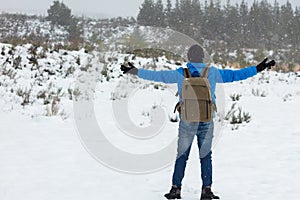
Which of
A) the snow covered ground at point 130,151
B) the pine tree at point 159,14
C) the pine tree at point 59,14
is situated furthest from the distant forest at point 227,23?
the snow covered ground at point 130,151

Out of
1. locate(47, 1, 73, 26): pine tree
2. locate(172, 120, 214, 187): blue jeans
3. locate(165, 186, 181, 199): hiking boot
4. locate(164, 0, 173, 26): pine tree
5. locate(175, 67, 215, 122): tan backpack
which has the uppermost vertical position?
locate(164, 0, 173, 26): pine tree

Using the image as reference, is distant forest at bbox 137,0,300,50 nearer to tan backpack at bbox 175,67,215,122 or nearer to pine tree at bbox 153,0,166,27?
pine tree at bbox 153,0,166,27

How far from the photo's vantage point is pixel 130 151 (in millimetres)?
5281

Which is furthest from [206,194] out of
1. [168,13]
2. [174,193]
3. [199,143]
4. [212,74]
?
[168,13]

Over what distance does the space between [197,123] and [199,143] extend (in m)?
0.24

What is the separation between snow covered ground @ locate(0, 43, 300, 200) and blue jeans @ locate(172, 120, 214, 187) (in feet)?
0.92

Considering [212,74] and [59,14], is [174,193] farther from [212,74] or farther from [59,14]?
[59,14]

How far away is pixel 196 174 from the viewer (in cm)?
429

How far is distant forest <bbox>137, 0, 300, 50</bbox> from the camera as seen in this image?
40.7 metres

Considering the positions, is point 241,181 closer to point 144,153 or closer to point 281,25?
point 144,153

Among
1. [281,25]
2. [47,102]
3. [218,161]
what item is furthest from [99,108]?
[281,25]

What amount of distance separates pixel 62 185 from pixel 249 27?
45.2m

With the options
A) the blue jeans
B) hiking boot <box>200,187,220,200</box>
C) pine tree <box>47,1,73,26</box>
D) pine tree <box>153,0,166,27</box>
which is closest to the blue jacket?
the blue jeans

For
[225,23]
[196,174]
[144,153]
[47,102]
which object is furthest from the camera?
Result: [225,23]
